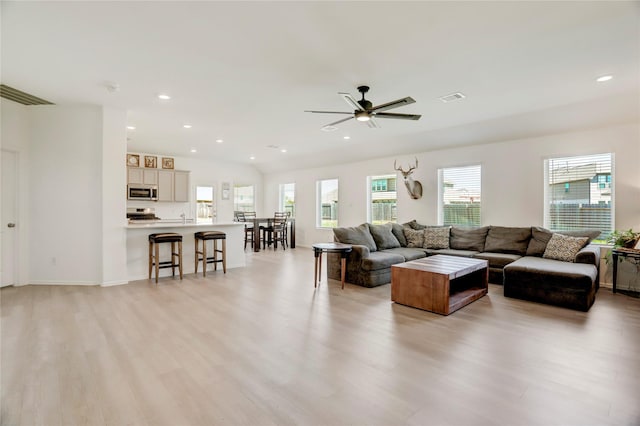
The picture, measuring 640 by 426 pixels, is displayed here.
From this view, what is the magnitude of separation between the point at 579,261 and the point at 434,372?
11.4 ft

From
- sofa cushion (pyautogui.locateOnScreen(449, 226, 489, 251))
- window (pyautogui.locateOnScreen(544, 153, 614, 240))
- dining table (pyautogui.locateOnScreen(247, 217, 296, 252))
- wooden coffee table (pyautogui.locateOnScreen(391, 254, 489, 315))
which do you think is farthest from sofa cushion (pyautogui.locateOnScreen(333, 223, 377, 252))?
dining table (pyautogui.locateOnScreen(247, 217, 296, 252))

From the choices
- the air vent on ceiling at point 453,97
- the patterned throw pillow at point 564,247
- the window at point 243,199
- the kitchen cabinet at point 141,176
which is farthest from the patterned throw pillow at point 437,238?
the kitchen cabinet at point 141,176

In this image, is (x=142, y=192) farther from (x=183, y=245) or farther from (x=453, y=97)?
(x=453, y=97)

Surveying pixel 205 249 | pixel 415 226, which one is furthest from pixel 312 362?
pixel 415 226

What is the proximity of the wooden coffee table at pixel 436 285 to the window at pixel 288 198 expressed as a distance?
642 centimetres

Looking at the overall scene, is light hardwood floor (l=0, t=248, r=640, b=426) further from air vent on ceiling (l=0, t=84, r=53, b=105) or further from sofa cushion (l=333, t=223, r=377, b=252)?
air vent on ceiling (l=0, t=84, r=53, b=105)

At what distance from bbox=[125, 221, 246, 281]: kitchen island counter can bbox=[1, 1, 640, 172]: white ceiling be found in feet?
6.24

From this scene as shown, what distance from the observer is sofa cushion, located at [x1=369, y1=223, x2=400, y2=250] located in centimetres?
579

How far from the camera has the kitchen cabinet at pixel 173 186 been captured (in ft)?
28.2

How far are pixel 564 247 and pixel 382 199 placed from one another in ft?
13.1

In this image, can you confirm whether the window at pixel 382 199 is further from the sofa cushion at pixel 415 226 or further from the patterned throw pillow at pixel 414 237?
the patterned throw pillow at pixel 414 237

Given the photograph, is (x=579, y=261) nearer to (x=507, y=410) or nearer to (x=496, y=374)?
(x=496, y=374)

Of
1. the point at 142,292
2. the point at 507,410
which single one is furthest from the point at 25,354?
the point at 507,410

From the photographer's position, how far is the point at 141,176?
326 inches
